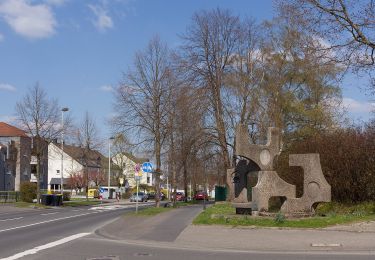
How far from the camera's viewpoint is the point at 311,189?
19.7 metres

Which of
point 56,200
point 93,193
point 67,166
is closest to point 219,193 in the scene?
point 56,200

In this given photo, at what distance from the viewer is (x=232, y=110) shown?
4231 centimetres

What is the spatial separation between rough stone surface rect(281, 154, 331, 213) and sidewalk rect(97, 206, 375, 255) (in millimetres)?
2982

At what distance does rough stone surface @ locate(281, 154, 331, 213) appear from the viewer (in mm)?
19594

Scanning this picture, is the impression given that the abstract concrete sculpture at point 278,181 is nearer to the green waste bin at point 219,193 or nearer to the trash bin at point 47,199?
the green waste bin at point 219,193

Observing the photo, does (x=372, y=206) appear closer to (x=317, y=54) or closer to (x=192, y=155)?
(x=317, y=54)

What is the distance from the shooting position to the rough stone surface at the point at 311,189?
64.3ft

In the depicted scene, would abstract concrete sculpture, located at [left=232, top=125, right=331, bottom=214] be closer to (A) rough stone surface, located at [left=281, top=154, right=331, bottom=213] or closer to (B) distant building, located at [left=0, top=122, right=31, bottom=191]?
(A) rough stone surface, located at [left=281, top=154, right=331, bottom=213]

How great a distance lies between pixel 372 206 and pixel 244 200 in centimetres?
603

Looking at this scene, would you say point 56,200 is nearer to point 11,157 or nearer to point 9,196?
point 9,196

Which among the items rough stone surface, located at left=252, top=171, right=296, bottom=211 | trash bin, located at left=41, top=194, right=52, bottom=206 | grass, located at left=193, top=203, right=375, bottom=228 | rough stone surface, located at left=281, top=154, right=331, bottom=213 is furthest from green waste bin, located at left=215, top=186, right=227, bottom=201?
rough stone surface, located at left=281, top=154, right=331, bottom=213

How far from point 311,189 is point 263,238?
5.12 meters

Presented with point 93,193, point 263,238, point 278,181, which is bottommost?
point 263,238

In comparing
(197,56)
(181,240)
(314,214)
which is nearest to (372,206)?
(314,214)
